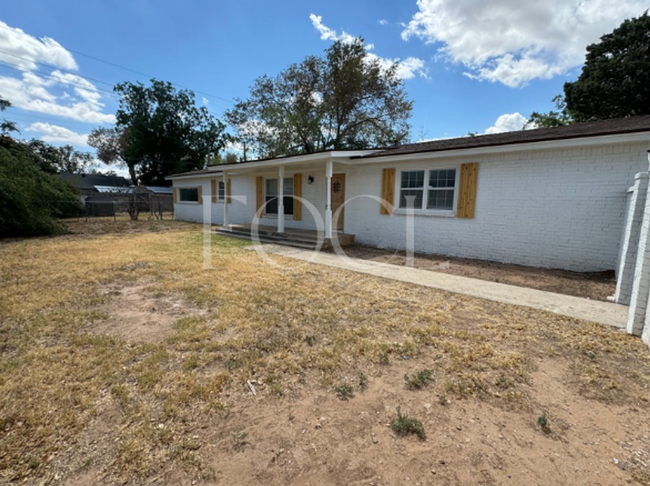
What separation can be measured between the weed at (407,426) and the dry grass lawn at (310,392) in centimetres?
3

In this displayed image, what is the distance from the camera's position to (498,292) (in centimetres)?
493

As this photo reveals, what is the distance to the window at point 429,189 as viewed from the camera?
794 centimetres

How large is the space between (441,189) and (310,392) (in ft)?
23.3

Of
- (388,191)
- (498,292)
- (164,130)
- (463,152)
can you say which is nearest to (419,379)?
(498,292)

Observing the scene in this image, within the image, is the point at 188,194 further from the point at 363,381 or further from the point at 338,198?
the point at 363,381

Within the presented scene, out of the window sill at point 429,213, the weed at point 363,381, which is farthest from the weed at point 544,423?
the window sill at point 429,213

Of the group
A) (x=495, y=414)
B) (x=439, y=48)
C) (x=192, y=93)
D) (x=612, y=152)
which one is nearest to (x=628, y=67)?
(x=439, y=48)

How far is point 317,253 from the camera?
8.23 m

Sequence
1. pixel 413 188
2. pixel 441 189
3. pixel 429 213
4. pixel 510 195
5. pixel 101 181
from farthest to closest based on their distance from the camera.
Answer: pixel 101 181 < pixel 413 188 < pixel 429 213 < pixel 441 189 < pixel 510 195

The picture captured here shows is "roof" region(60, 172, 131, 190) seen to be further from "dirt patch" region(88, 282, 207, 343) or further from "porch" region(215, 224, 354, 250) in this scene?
"dirt patch" region(88, 282, 207, 343)

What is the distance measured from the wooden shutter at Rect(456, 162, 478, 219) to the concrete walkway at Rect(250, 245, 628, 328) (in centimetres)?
226

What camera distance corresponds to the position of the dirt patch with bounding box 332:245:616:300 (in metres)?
5.09

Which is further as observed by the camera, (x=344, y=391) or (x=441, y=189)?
(x=441, y=189)

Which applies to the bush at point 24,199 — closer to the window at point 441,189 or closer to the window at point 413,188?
the window at point 413,188
